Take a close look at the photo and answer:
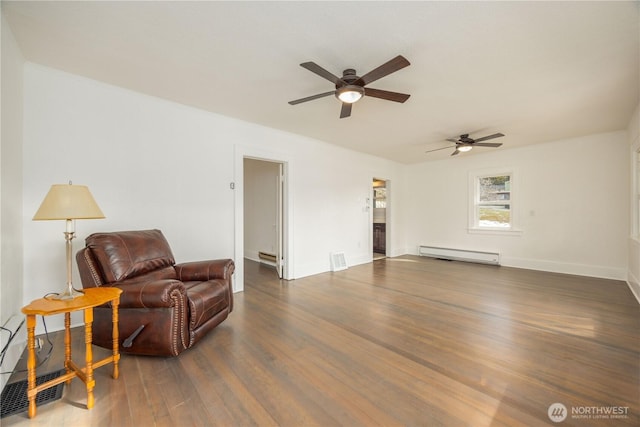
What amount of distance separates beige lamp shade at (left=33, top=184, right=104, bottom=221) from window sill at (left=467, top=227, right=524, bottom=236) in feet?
22.9

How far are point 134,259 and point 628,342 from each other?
461cm

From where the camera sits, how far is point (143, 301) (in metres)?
2.05

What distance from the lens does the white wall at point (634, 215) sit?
12.3 feet

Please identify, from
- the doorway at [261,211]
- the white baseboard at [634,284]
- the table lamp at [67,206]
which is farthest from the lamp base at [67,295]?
the white baseboard at [634,284]

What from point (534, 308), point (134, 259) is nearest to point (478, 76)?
point (534, 308)

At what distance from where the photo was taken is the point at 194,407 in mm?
1610

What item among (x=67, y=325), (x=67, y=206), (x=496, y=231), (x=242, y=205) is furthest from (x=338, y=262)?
(x=67, y=206)

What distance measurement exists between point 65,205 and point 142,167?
156cm

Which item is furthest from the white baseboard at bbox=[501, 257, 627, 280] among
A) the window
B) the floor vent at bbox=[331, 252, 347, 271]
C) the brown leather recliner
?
the brown leather recliner

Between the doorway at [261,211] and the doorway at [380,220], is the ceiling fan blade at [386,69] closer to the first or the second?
the doorway at [261,211]

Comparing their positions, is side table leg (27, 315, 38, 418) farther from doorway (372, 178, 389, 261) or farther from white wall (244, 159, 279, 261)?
doorway (372, 178, 389, 261)

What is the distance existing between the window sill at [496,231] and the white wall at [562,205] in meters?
0.08

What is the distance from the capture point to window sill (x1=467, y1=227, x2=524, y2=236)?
5.78 metres

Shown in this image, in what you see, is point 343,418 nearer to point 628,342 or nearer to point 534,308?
point 628,342
